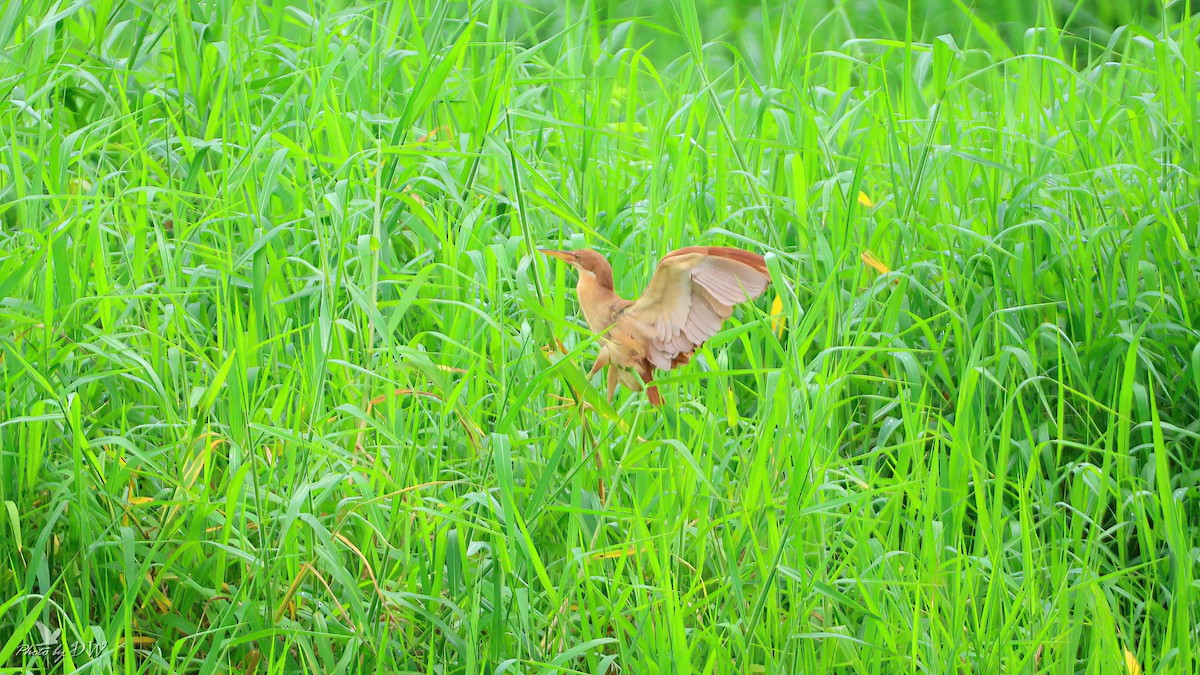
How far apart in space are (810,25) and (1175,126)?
1.78 meters

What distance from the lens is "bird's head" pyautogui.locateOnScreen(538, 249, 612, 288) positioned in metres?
1.88

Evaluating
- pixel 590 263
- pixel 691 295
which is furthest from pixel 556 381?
pixel 691 295

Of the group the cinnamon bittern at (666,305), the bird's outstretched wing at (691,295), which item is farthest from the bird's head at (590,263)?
the bird's outstretched wing at (691,295)

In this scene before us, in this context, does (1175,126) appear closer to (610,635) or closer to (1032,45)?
(1032,45)

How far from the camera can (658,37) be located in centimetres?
475

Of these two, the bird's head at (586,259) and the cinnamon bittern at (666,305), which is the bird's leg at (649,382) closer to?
the cinnamon bittern at (666,305)

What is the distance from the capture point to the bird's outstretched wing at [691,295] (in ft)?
A: 5.73

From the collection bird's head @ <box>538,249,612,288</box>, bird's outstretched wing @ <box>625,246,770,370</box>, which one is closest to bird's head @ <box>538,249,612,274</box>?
bird's head @ <box>538,249,612,288</box>

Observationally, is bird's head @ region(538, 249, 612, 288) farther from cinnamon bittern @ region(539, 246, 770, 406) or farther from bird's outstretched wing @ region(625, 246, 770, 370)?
bird's outstretched wing @ region(625, 246, 770, 370)

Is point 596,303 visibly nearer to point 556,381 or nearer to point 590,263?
point 590,263

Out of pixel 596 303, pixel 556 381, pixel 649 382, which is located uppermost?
pixel 596 303

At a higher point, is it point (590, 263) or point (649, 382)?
point (590, 263)

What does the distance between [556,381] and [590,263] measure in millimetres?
525

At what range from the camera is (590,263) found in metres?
1.89
